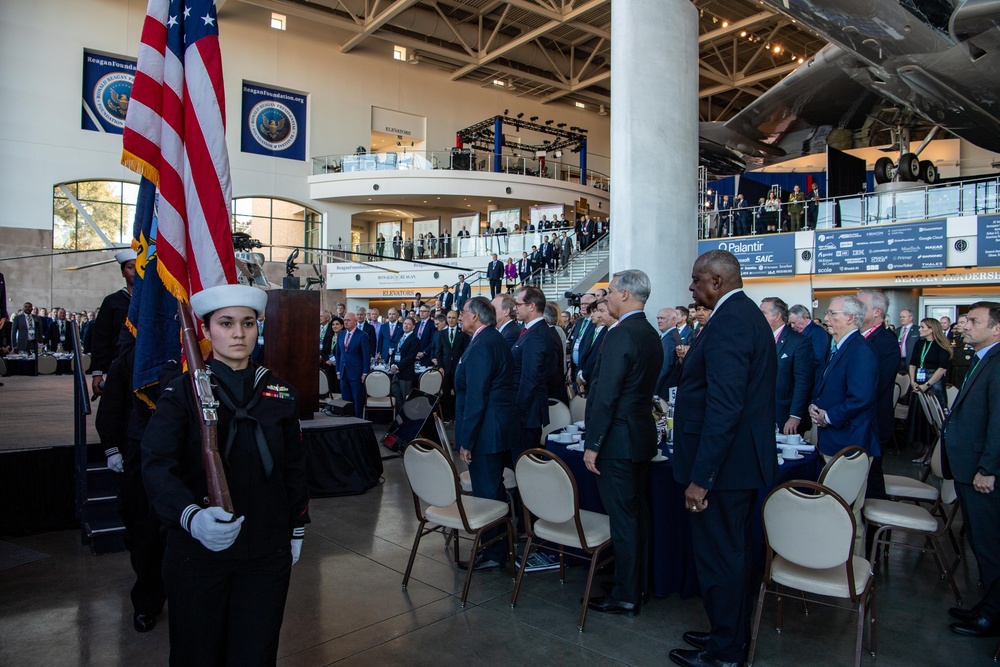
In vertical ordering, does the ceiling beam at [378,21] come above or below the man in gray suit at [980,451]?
above

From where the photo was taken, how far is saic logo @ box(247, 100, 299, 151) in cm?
2558

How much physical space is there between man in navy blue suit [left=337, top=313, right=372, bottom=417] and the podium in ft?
9.91

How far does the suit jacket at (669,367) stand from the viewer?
6.90 m

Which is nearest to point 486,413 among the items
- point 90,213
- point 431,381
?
point 431,381

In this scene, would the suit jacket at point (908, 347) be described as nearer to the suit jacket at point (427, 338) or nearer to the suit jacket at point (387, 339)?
the suit jacket at point (427, 338)

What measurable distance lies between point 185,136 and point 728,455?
2873 millimetres

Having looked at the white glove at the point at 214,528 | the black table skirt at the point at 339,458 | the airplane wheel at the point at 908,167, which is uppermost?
the airplane wheel at the point at 908,167

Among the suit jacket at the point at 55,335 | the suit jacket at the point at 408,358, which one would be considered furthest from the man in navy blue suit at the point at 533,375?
the suit jacket at the point at 55,335

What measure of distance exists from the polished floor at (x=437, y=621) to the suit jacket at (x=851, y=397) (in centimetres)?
86

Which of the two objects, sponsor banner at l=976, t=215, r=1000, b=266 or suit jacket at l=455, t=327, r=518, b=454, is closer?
suit jacket at l=455, t=327, r=518, b=454

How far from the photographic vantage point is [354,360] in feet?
30.8

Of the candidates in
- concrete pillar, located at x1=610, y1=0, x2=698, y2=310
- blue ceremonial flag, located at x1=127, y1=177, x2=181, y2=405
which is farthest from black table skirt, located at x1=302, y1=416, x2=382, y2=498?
concrete pillar, located at x1=610, y1=0, x2=698, y2=310

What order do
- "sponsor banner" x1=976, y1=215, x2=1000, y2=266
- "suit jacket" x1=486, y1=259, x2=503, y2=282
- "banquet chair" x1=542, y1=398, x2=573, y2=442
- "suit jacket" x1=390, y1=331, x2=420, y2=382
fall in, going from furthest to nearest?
1. "suit jacket" x1=486, y1=259, x2=503, y2=282
2. "sponsor banner" x1=976, y1=215, x2=1000, y2=266
3. "suit jacket" x1=390, y1=331, x2=420, y2=382
4. "banquet chair" x1=542, y1=398, x2=573, y2=442

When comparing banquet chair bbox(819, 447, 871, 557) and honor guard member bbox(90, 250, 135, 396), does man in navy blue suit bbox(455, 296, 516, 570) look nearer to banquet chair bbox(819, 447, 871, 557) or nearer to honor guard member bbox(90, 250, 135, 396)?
banquet chair bbox(819, 447, 871, 557)
